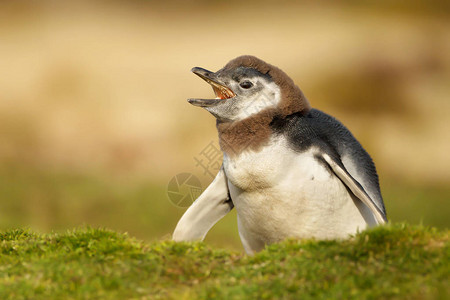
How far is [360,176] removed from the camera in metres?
5.67

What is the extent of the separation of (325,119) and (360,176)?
0.71 metres

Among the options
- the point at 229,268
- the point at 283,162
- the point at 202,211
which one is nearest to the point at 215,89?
the point at 283,162

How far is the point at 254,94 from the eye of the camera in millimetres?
5449

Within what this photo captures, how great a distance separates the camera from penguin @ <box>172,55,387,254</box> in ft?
17.1

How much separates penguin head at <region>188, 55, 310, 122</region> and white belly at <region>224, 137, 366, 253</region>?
389mm

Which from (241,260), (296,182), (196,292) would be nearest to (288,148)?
(296,182)

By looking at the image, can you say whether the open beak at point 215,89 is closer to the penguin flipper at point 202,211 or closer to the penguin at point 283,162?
the penguin at point 283,162

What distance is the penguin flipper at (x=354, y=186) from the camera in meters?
5.22

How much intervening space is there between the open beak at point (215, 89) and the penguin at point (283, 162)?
0.03 ft

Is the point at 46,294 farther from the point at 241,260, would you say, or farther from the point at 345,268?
the point at 345,268

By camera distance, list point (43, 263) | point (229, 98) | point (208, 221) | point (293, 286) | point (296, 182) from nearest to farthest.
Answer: point (293, 286), point (43, 263), point (296, 182), point (229, 98), point (208, 221)

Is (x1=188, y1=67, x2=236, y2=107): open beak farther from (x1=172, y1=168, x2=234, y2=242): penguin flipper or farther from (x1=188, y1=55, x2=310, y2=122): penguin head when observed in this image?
(x1=172, y1=168, x2=234, y2=242): penguin flipper

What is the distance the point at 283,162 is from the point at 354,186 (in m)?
0.74

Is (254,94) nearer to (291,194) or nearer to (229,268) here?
(291,194)
